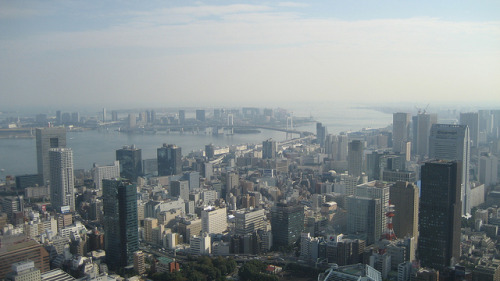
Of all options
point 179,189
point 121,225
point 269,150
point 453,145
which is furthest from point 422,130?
point 121,225

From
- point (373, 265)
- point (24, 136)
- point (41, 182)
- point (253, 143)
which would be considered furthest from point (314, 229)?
point (253, 143)

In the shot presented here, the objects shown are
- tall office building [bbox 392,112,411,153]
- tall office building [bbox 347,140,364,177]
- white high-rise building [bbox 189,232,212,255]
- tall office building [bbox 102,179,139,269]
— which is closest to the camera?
tall office building [bbox 102,179,139,269]

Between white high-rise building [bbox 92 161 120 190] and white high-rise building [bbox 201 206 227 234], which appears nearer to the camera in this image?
white high-rise building [bbox 201 206 227 234]

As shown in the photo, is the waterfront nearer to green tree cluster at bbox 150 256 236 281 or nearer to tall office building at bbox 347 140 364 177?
tall office building at bbox 347 140 364 177

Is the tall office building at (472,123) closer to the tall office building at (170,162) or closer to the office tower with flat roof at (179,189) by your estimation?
the office tower with flat roof at (179,189)

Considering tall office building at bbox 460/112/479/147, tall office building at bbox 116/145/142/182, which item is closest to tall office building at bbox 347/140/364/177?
tall office building at bbox 460/112/479/147

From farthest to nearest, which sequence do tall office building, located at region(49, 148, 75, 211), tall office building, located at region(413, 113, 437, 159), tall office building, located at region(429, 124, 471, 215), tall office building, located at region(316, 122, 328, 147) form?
tall office building, located at region(316, 122, 328, 147)
tall office building, located at region(413, 113, 437, 159)
tall office building, located at region(49, 148, 75, 211)
tall office building, located at region(429, 124, 471, 215)

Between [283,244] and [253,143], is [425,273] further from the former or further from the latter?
[253,143]

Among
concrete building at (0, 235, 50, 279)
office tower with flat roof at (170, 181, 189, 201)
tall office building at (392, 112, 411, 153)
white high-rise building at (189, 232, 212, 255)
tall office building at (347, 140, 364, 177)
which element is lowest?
white high-rise building at (189, 232, 212, 255)
